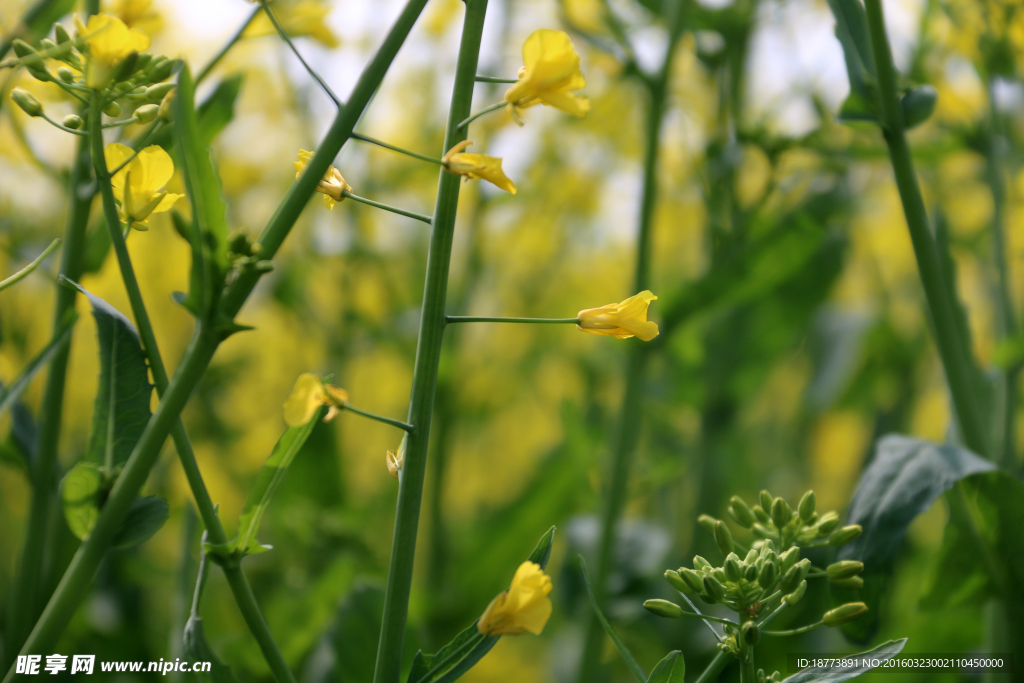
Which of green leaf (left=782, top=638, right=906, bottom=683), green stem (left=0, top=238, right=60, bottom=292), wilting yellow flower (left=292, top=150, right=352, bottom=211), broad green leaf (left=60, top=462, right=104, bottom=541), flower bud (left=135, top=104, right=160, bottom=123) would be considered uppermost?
flower bud (left=135, top=104, right=160, bottom=123)

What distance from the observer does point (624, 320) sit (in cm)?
42

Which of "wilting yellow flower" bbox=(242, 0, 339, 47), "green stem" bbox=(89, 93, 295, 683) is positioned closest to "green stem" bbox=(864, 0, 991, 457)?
"wilting yellow flower" bbox=(242, 0, 339, 47)

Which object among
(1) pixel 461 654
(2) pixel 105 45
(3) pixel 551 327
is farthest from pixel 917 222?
(3) pixel 551 327

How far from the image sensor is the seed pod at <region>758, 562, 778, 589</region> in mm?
426

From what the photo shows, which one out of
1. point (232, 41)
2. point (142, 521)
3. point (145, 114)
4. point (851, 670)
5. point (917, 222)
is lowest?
point (851, 670)

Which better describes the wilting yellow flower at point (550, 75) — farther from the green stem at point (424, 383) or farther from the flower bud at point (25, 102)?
the flower bud at point (25, 102)

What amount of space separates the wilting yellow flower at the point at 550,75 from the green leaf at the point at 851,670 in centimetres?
34

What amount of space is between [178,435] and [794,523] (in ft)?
1.28

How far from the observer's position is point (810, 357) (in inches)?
60.8

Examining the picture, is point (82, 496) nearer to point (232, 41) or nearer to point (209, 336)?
point (209, 336)

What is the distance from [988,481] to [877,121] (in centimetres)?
32

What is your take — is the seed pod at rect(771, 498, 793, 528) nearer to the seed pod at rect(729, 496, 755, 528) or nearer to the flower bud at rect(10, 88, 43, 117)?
the seed pod at rect(729, 496, 755, 528)

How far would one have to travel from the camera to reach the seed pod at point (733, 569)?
0.44 meters

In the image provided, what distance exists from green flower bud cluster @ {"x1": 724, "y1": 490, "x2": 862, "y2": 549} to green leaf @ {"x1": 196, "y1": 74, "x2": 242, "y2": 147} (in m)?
0.50
